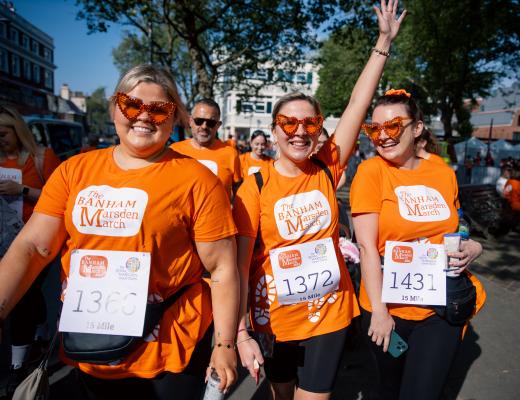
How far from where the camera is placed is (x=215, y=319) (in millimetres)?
1622

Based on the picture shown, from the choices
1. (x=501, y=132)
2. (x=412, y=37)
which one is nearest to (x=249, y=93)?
(x=412, y=37)

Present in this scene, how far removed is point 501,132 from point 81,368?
7627 cm

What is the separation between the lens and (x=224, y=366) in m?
1.55

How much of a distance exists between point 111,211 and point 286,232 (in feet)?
2.79

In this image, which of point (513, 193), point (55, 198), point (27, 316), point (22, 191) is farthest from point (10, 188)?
point (513, 193)

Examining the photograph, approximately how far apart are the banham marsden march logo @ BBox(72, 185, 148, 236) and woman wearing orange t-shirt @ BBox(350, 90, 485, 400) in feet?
3.85

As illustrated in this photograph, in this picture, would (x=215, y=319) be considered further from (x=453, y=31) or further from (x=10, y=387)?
(x=453, y=31)

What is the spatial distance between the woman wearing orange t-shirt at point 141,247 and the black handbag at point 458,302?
1.21 m

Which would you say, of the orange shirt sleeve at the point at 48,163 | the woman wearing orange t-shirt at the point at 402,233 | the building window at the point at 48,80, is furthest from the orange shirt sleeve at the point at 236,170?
the building window at the point at 48,80

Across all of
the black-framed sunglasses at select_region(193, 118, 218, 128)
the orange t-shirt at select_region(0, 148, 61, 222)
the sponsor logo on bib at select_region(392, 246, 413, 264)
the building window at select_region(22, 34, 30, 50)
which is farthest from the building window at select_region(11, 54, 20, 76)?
the sponsor logo on bib at select_region(392, 246, 413, 264)

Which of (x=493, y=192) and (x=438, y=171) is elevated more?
(x=438, y=171)

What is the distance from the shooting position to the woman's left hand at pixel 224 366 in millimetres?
1527

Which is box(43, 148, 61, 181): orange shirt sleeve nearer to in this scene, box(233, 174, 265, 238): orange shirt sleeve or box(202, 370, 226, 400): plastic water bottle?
box(233, 174, 265, 238): orange shirt sleeve

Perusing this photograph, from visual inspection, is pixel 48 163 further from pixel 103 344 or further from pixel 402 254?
pixel 402 254
